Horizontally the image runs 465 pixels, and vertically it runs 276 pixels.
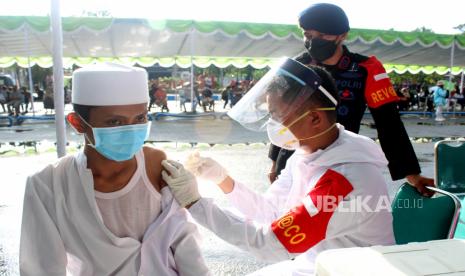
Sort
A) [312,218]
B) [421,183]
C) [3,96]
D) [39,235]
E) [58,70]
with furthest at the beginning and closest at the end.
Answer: [3,96]
[58,70]
[421,183]
[39,235]
[312,218]

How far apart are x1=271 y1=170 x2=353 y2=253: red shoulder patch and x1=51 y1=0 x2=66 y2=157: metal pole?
1864mm

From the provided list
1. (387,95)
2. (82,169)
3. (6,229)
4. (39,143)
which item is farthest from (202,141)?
(82,169)

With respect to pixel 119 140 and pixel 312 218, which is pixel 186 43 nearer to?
pixel 119 140

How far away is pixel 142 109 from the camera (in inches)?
59.5

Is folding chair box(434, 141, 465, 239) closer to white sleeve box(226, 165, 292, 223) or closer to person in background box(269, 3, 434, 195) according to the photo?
person in background box(269, 3, 434, 195)

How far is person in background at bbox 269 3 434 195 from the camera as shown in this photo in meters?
2.19

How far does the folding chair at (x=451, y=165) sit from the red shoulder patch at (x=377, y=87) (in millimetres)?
754

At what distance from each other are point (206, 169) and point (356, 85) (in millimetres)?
1076

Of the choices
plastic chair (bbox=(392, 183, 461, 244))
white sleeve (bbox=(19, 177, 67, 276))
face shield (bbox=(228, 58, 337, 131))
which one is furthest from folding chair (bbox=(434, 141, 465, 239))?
white sleeve (bbox=(19, 177, 67, 276))

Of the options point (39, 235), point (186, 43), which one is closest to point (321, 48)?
point (39, 235)

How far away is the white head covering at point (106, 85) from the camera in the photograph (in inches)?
54.9

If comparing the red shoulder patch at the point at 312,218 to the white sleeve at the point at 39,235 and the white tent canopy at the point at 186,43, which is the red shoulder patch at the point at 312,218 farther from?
the white tent canopy at the point at 186,43

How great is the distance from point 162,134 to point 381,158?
28.2 feet

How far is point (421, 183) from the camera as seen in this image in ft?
6.65
